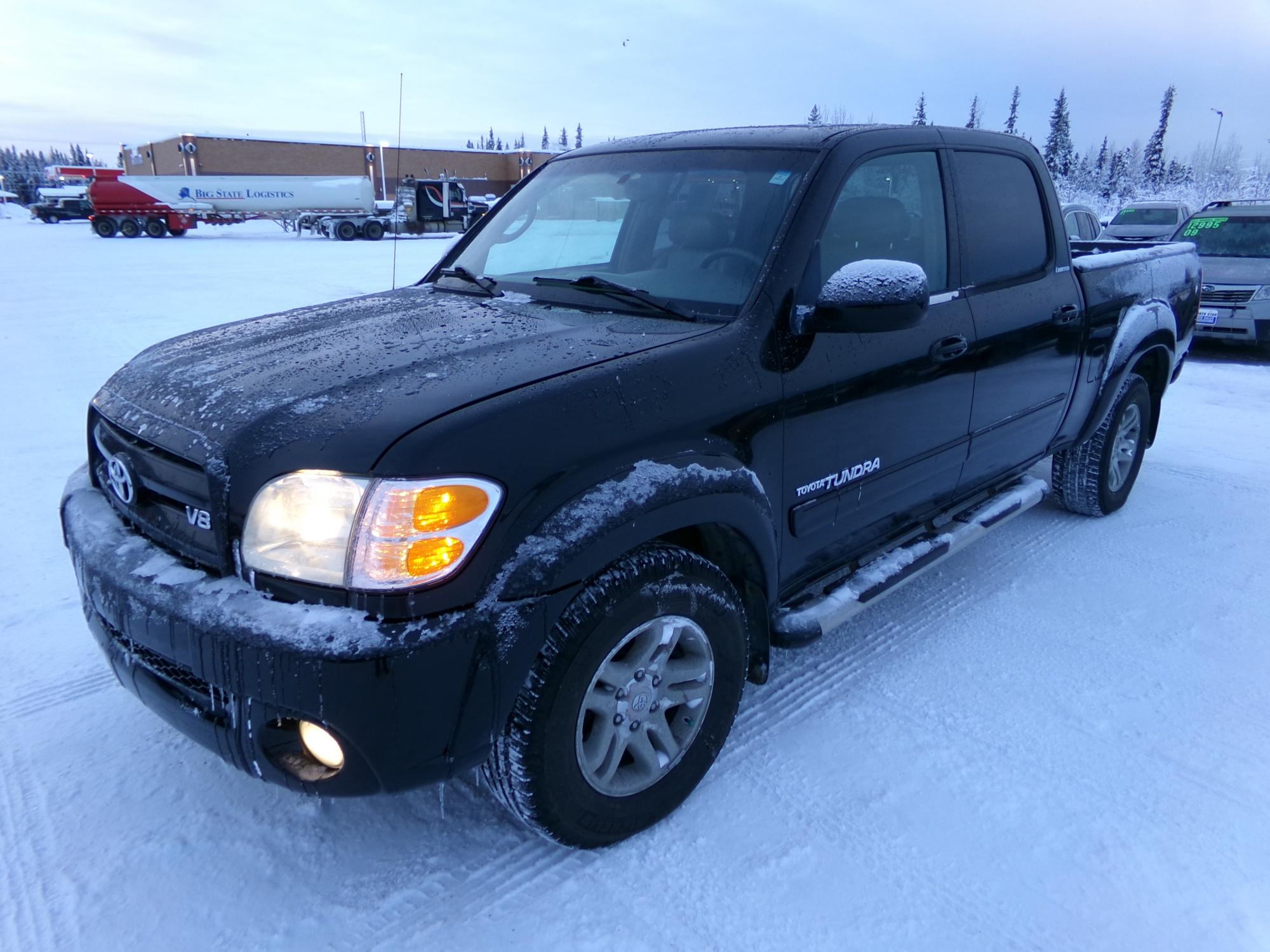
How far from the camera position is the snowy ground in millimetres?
2057

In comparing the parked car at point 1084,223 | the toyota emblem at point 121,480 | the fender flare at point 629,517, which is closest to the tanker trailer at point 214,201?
the parked car at point 1084,223

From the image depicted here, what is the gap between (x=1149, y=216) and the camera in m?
16.1

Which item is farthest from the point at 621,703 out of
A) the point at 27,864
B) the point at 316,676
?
the point at 27,864

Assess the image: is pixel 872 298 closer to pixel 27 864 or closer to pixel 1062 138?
pixel 27 864

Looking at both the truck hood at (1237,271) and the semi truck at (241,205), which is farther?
the semi truck at (241,205)

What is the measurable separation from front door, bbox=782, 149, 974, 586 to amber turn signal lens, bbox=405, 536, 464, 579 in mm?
1110

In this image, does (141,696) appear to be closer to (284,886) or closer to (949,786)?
(284,886)

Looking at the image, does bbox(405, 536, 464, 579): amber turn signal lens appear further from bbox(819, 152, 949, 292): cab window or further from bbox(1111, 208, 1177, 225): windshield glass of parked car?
bbox(1111, 208, 1177, 225): windshield glass of parked car

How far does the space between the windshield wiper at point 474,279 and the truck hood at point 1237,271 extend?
946 centimetres

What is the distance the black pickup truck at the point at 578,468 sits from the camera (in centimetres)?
179

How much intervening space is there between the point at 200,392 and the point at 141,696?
2.51ft

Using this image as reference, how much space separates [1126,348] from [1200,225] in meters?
8.68

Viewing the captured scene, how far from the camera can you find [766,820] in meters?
2.40

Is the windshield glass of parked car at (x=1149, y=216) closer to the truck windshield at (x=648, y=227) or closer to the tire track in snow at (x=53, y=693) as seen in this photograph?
the truck windshield at (x=648, y=227)
